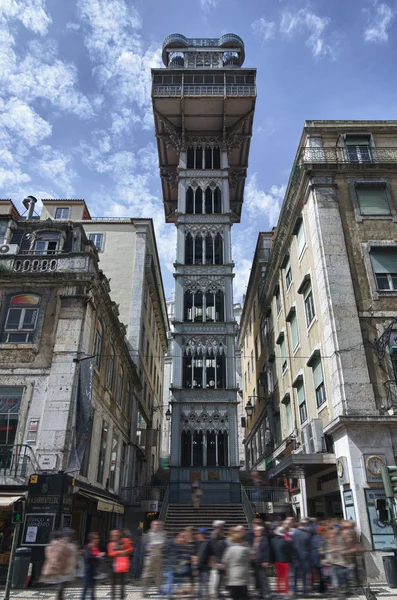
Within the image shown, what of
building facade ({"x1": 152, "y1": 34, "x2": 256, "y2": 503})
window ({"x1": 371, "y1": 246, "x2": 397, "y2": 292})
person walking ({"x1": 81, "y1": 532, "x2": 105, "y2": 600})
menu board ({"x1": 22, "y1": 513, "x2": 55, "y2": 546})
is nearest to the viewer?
person walking ({"x1": 81, "y1": 532, "x2": 105, "y2": 600})

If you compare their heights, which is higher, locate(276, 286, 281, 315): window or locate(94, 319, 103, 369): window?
locate(276, 286, 281, 315): window

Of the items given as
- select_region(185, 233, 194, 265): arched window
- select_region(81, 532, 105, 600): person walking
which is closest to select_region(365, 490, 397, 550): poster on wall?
select_region(81, 532, 105, 600): person walking

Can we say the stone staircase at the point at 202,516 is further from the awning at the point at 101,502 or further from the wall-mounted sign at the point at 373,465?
the wall-mounted sign at the point at 373,465

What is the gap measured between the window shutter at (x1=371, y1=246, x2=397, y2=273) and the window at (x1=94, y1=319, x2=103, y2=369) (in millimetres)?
12599

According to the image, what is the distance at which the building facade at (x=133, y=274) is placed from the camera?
1281 inches

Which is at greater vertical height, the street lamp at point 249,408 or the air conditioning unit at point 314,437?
the street lamp at point 249,408

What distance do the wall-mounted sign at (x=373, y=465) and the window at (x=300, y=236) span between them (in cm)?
1114

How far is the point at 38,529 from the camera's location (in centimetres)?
1430

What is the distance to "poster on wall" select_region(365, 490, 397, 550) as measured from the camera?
14.4m

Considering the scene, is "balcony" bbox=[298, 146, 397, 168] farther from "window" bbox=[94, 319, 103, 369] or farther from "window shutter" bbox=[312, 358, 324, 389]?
"window" bbox=[94, 319, 103, 369]

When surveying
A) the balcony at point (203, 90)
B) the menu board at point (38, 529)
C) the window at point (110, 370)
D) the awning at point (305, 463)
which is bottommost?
the menu board at point (38, 529)

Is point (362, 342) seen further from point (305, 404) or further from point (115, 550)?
point (115, 550)

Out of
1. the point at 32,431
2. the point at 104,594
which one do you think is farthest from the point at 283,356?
the point at 104,594

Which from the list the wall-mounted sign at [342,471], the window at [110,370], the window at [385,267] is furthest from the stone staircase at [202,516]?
the window at [385,267]
